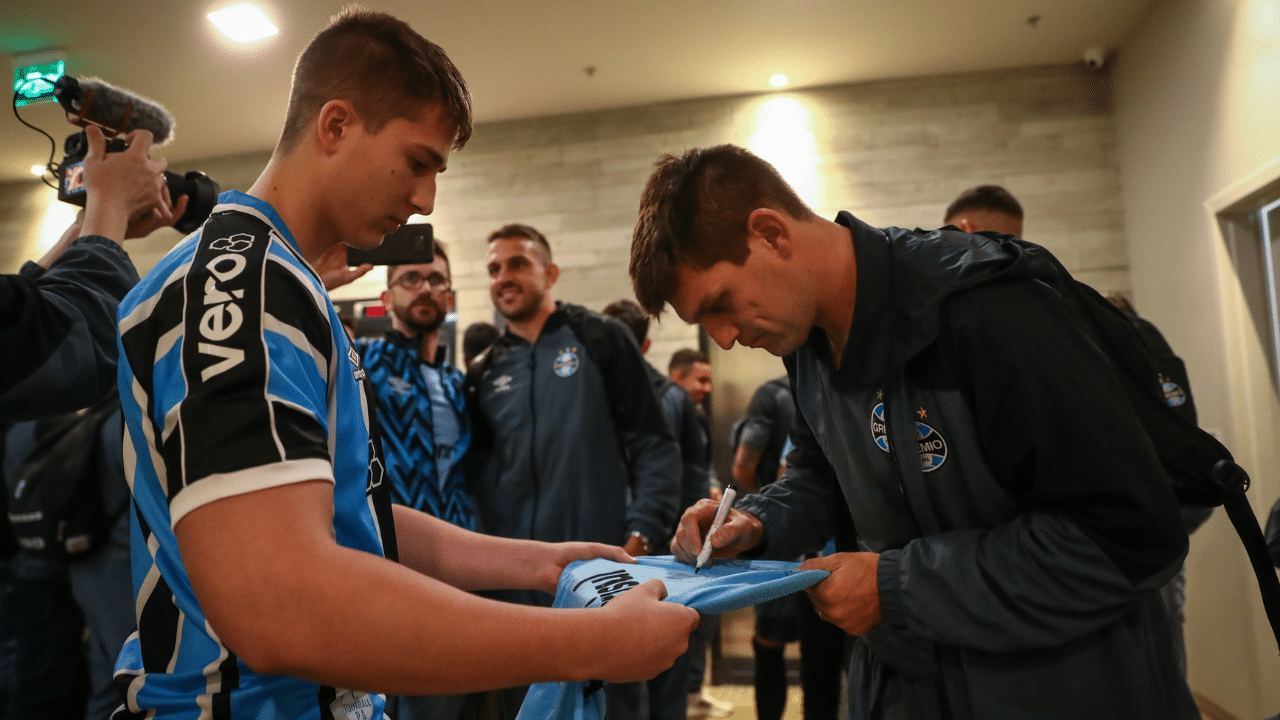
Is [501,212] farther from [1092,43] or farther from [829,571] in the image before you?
[829,571]

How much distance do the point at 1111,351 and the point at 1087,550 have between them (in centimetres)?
32

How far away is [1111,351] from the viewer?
1.20 m

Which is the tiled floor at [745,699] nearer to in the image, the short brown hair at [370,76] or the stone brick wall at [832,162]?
the stone brick wall at [832,162]

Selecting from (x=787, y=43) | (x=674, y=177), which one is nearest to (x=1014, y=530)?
(x=674, y=177)

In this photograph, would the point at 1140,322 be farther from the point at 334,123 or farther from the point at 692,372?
the point at 334,123

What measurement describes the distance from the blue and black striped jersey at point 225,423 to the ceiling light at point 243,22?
501cm

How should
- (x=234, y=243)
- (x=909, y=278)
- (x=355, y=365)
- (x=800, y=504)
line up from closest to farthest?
(x=234, y=243) < (x=355, y=365) < (x=909, y=278) < (x=800, y=504)

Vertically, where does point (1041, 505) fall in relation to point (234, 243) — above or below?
below

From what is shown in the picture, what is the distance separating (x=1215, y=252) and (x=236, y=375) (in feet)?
17.1

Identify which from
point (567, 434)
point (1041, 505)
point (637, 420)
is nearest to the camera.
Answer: point (1041, 505)

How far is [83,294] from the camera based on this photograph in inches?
58.4

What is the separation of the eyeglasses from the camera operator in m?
1.49

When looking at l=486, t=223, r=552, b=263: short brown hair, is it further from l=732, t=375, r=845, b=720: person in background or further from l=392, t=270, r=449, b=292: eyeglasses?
l=732, t=375, r=845, b=720: person in background

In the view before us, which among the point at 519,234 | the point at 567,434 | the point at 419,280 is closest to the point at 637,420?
the point at 567,434
